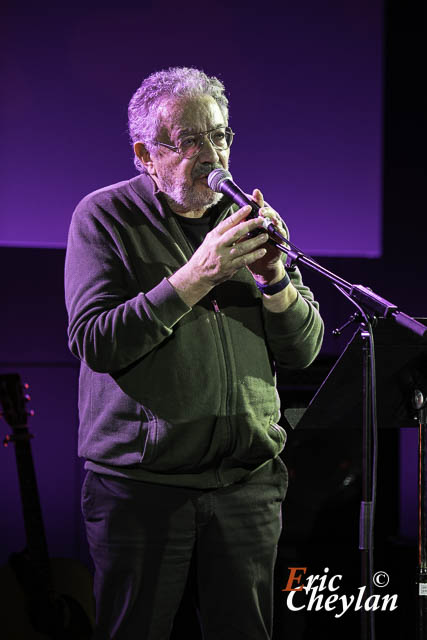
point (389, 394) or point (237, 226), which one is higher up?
point (237, 226)

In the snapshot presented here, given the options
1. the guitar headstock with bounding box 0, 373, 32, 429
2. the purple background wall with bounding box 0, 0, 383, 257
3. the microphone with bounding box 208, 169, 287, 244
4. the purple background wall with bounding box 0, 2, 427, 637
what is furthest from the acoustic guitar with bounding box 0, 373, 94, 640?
the microphone with bounding box 208, 169, 287, 244

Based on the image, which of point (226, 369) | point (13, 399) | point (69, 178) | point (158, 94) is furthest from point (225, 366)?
point (69, 178)

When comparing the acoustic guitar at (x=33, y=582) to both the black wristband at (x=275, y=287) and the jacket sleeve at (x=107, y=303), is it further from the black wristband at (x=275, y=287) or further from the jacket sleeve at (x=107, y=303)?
the black wristband at (x=275, y=287)

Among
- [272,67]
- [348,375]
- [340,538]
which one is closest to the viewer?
[348,375]

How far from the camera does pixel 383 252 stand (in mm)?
3158

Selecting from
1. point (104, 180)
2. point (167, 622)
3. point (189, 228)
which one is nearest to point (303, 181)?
point (104, 180)

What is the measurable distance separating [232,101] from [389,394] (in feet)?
6.10

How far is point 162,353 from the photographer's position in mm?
1569

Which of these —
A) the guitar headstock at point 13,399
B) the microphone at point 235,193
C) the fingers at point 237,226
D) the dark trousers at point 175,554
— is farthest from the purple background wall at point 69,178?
the fingers at point 237,226

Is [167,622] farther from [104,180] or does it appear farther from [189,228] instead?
[104,180]

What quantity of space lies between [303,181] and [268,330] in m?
1.60

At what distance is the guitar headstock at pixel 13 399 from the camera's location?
8.04 ft

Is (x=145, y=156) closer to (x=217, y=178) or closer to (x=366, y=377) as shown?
(x=217, y=178)

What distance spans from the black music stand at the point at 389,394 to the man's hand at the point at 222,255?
0.27 m
